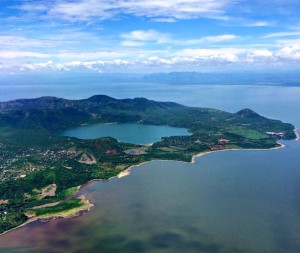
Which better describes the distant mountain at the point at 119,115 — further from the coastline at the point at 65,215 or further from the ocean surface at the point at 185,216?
the coastline at the point at 65,215

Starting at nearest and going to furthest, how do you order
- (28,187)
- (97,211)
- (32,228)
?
(32,228) → (97,211) → (28,187)

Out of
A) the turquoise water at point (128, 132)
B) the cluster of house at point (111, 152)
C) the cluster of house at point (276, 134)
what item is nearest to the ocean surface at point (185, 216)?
the cluster of house at point (111, 152)

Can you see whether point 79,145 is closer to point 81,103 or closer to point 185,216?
point 185,216

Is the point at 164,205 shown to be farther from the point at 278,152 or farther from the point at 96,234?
the point at 278,152

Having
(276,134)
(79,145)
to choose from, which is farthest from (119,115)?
(276,134)

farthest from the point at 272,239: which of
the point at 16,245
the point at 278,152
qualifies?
the point at 278,152

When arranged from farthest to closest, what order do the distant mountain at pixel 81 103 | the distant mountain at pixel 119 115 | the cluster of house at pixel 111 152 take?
the distant mountain at pixel 81 103, the distant mountain at pixel 119 115, the cluster of house at pixel 111 152

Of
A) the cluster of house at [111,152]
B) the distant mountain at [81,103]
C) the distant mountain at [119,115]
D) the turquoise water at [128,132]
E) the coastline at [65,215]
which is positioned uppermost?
the distant mountain at [81,103]

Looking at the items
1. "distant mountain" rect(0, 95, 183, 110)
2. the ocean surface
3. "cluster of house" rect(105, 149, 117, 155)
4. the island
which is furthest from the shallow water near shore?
"distant mountain" rect(0, 95, 183, 110)
